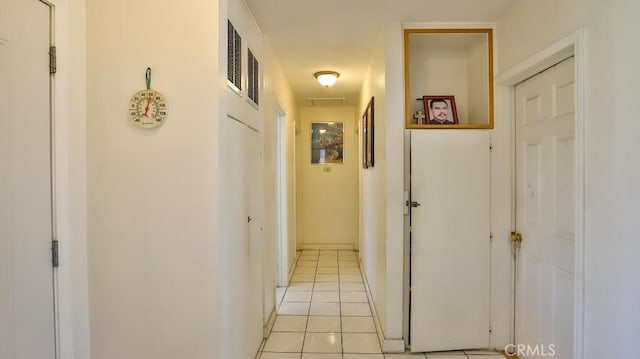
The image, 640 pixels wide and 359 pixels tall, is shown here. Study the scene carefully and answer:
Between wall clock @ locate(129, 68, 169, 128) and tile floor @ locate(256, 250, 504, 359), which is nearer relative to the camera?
wall clock @ locate(129, 68, 169, 128)

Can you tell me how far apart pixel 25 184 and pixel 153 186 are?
0.47 metres

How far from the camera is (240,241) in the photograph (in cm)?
212

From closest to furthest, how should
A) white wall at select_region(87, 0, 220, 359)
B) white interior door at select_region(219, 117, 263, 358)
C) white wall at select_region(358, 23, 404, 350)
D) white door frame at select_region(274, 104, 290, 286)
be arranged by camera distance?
white wall at select_region(87, 0, 220, 359) < white interior door at select_region(219, 117, 263, 358) < white wall at select_region(358, 23, 404, 350) < white door frame at select_region(274, 104, 290, 286)

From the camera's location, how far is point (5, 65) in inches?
49.1

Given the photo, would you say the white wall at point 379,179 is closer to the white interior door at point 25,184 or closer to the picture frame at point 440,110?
the picture frame at point 440,110

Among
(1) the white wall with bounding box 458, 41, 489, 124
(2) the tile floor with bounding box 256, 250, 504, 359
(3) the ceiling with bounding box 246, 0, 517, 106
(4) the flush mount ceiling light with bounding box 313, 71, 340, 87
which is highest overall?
(3) the ceiling with bounding box 246, 0, 517, 106

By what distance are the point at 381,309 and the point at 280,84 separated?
247cm

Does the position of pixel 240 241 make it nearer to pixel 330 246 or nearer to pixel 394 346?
pixel 394 346

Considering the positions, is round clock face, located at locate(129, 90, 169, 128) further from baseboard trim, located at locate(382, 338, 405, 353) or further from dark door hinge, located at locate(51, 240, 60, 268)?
baseboard trim, located at locate(382, 338, 405, 353)

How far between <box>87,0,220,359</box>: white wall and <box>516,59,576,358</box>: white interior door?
1.91 m

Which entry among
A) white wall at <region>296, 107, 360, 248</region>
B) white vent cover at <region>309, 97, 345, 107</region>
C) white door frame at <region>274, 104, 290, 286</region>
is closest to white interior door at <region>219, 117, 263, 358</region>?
white door frame at <region>274, 104, 290, 286</region>

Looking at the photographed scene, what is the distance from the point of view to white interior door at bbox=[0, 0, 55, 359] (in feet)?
4.11

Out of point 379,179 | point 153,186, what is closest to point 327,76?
point 379,179

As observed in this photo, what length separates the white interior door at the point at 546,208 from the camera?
1.96m
